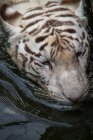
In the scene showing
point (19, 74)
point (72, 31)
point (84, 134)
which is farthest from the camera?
point (19, 74)

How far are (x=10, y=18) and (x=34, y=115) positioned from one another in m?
1.05

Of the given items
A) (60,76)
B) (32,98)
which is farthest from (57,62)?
(32,98)

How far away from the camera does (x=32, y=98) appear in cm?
576

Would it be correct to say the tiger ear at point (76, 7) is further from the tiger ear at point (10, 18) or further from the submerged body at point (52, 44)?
the tiger ear at point (10, 18)

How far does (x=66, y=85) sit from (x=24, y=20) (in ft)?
Answer: 2.78

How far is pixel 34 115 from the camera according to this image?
5531 mm

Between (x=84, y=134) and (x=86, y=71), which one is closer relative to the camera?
(x=84, y=134)

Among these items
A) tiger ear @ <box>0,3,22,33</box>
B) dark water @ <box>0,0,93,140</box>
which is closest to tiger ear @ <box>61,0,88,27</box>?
dark water @ <box>0,0,93,140</box>

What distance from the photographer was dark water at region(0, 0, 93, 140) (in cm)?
530

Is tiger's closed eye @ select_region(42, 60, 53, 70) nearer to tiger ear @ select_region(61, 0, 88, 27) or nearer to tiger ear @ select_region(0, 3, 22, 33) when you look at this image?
tiger ear @ select_region(0, 3, 22, 33)

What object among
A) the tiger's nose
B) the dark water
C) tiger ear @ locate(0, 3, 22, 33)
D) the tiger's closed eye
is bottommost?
the dark water

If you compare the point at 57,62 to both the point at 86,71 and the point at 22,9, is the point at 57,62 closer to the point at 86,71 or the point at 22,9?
the point at 86,71

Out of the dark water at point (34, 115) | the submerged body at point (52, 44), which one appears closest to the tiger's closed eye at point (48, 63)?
the submerged body at point (52, 44)

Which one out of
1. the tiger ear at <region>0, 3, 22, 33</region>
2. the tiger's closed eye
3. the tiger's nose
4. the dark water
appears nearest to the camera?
the dark water
